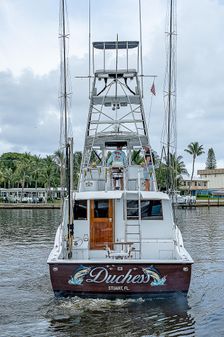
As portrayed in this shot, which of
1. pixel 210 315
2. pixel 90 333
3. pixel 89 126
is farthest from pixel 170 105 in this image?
pixel 90 333

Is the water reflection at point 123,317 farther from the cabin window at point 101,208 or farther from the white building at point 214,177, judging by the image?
the white building at point 214,177

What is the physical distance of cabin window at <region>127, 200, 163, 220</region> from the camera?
15977 mm

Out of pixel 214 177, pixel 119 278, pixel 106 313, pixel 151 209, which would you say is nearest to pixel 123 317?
pixel 106 313

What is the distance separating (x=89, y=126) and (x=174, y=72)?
18.3ft

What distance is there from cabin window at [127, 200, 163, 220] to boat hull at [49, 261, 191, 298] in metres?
2.60

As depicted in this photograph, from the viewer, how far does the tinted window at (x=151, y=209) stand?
52.4ft

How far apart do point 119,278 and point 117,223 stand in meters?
2.53

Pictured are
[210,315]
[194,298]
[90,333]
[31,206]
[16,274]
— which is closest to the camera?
[90,333]

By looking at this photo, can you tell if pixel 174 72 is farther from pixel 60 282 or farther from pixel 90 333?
pixel 90 333

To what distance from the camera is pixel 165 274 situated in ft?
45.1

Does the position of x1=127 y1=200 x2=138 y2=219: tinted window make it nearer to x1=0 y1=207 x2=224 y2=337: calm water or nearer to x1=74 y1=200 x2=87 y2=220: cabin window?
x1=74 y1=200 x2=87 y2=220: cabin window

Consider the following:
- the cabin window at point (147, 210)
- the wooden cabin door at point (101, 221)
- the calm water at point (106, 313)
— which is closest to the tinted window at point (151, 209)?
the cabin window at point (147, 210)

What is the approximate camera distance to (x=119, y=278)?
13.8 metres

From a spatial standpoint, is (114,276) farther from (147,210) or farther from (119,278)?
(147,210)
